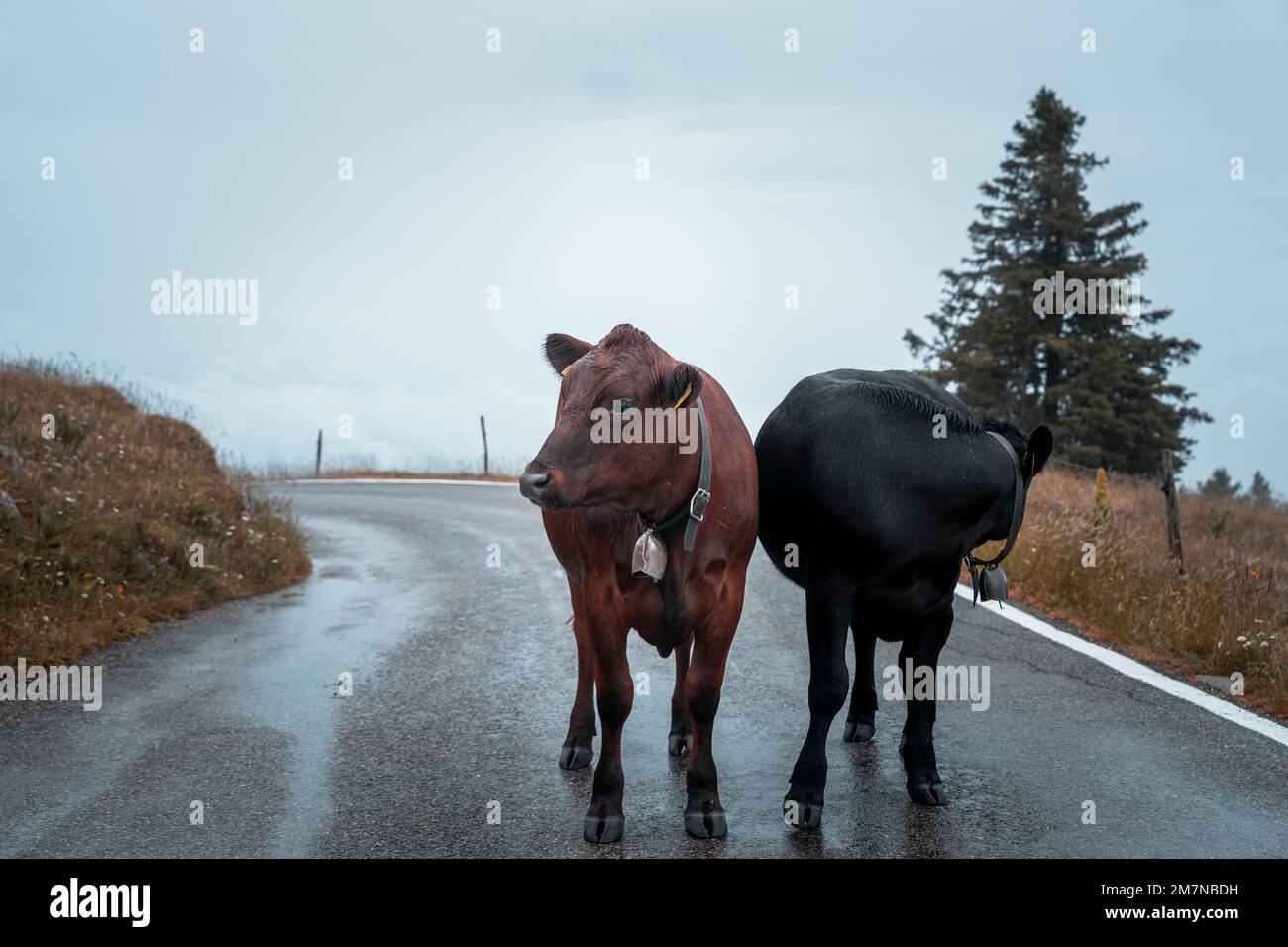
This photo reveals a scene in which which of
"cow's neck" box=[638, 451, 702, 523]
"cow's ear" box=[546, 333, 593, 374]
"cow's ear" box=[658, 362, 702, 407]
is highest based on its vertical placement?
"cow's ear" box=[546, 333, 593, 374]

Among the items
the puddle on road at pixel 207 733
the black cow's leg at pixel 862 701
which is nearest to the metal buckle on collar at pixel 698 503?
the black cow's leg at pixel 862 701

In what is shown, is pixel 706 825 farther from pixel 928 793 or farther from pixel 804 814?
pixel 928 793

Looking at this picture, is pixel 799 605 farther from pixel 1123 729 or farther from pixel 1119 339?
pixel 1119 339

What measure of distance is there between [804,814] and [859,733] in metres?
1.33

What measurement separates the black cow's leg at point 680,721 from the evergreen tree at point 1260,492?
25706 mm

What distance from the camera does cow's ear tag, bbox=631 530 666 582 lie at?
14.1ft

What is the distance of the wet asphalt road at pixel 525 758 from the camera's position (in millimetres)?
4641

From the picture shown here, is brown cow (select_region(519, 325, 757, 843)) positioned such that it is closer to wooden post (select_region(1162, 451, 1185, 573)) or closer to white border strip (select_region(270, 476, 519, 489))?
wooden post (select_region(1162, 451, 1185, 573))

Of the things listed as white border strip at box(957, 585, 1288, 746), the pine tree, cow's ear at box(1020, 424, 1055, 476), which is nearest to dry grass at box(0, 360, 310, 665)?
cow's ear at box(1020, 424, 1055, 476)

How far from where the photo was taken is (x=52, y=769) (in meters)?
5.62

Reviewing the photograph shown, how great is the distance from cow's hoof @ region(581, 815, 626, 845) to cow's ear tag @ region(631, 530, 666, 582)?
3.53 ft

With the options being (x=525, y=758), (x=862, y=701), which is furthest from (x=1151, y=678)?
(x=525, y=758)
